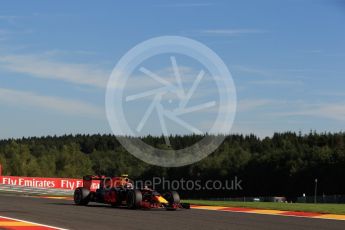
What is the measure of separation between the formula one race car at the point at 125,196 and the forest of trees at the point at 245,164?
65.3 meters

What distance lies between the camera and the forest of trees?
3681 inches

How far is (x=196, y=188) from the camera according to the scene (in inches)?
4656

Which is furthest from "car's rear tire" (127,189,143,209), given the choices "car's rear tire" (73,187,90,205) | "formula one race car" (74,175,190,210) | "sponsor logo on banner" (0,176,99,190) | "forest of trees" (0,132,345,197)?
"forest of trees" (0,132,345,197)

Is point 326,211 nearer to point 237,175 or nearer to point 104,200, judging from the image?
point 104,200

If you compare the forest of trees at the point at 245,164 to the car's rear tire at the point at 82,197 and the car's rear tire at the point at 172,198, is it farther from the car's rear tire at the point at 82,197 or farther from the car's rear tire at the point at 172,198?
the car's rear tire at the point at 172,198

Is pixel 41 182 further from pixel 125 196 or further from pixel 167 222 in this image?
pixel 167 222

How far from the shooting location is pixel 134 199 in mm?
21188

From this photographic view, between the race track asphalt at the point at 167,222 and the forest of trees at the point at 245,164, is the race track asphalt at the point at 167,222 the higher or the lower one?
the lower one

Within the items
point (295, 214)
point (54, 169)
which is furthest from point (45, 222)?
point (54, 169)

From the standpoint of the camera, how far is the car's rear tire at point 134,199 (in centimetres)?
2114

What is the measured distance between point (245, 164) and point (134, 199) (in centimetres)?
9888

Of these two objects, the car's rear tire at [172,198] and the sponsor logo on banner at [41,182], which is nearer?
the car's rear tire at [172,198]

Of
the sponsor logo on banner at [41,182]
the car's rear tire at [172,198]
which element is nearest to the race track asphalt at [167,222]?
the car's rear tire at [172,198]

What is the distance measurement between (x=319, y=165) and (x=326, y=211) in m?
76.3
